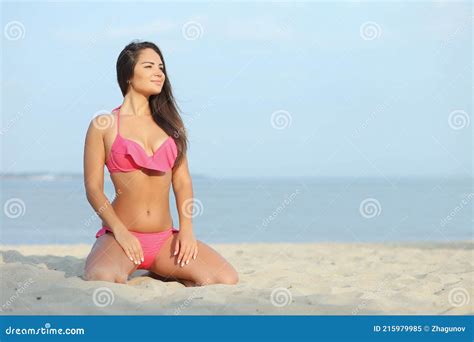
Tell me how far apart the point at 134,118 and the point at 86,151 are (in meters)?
0.40

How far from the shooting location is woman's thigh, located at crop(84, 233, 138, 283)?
4203 millimetres

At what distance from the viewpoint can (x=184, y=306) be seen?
3709 mm

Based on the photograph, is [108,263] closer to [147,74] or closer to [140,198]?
[140,198]

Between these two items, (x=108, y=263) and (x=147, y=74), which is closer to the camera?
(x=108, y=263)

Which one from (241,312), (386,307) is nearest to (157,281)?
(241,312)

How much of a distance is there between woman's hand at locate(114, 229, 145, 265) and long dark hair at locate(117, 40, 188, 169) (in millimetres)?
609

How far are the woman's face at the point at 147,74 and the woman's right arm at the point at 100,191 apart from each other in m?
0.39

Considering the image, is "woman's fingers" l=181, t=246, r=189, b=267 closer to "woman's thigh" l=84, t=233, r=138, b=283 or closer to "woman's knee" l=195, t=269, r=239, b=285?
"woman's knee" l=195, t=269, r=239, b=285

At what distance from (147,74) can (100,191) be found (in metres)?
0.84

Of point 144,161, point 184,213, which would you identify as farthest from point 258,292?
point 144,161

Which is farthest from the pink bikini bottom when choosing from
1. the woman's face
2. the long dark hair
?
the woman's face

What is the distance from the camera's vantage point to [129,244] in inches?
170

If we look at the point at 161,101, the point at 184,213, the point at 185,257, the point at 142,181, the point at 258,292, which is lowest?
the point at 258,292

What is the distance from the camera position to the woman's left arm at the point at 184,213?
446 centimetres
